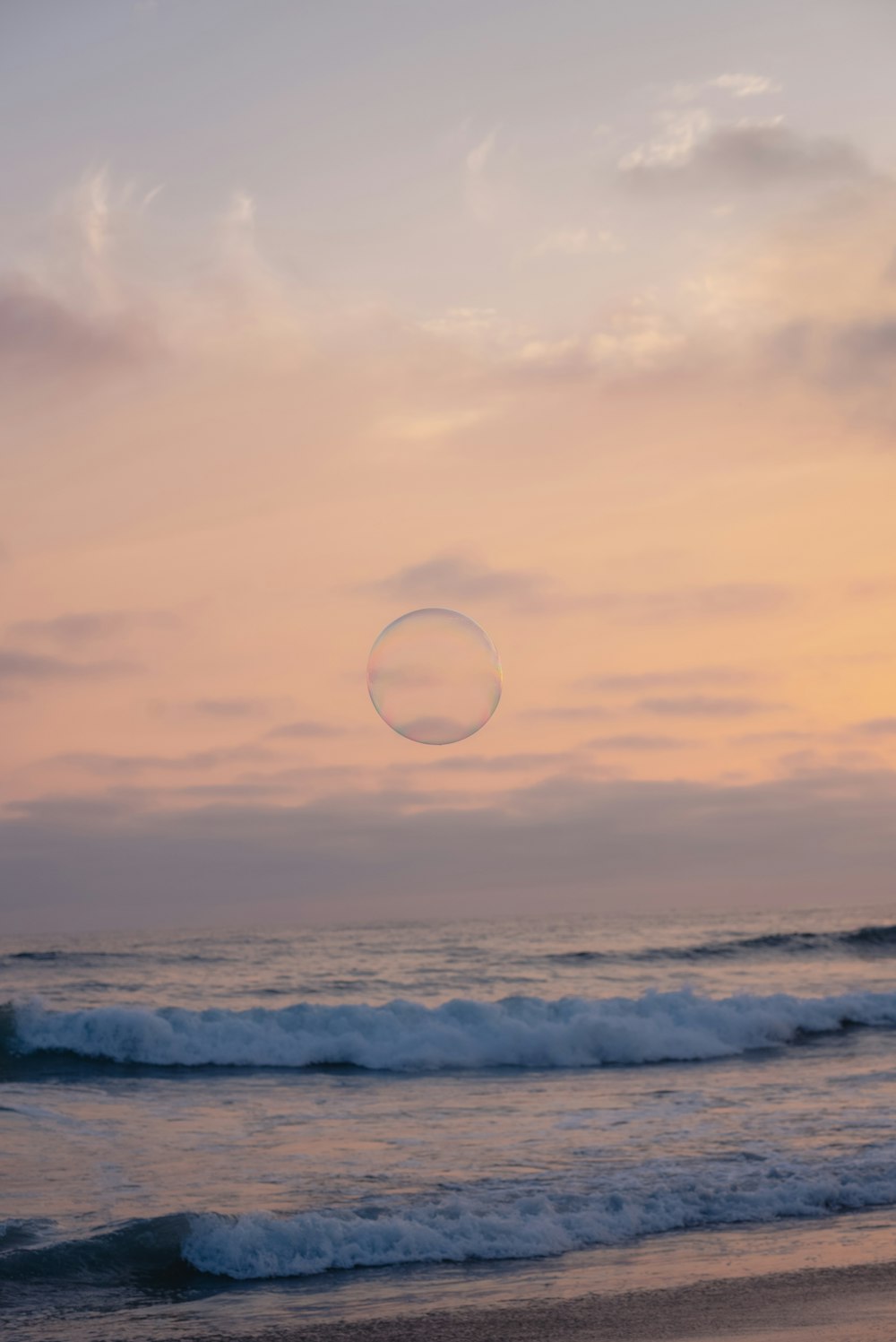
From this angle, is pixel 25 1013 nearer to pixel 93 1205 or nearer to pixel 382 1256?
pixel 93 1205

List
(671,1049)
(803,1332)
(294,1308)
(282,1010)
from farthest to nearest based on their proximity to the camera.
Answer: (282,1010) → (671,1049) → (294,1308) → (803,1332)

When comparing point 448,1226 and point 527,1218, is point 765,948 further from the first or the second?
point 448,1226

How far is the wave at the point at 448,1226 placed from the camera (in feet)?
36.1

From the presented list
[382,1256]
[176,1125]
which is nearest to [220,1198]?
[382,1256]

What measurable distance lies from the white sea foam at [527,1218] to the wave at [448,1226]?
12 mm

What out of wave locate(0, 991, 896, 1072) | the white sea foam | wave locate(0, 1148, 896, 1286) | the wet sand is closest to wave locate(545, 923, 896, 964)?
wave locate(0, 991, 896, 1072)

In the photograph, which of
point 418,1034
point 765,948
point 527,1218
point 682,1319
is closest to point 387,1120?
point 527,1218

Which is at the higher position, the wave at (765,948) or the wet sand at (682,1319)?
the wave at (765,948)

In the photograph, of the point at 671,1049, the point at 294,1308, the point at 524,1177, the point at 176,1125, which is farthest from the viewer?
the point at 671,1049

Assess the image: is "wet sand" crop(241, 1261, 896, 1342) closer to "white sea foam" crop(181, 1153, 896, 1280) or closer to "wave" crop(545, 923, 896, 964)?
"white sea foam" crop(181, 1153, 896, 1280)

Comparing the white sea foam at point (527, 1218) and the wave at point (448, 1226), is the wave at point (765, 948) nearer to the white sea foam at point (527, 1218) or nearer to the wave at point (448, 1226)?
the white sea foam at point (527, 1218)

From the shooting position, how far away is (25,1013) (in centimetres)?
2755

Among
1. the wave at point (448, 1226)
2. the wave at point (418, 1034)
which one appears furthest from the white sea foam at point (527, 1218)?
the wave at point (418, 1034)

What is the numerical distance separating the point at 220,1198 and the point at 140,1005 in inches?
683
